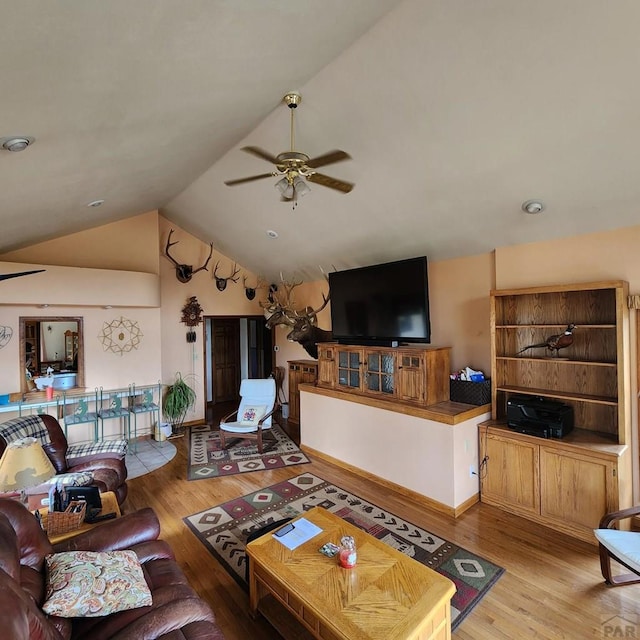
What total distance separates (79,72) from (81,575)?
2343 mm

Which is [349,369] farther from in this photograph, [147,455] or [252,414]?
[147,455]

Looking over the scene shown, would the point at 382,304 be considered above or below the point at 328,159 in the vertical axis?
below

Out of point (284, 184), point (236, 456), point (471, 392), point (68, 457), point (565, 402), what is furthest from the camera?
point (236, 456)

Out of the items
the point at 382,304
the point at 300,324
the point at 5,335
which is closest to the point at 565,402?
the point at 382,304

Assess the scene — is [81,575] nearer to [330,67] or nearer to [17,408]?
[330,67]

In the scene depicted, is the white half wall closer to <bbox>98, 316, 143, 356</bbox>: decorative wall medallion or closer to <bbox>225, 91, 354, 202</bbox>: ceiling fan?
<bbox>225, 91, 354, 202</bbox>: ceiling fan

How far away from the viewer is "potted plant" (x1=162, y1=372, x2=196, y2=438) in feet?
19.7

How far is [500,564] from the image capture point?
271cm

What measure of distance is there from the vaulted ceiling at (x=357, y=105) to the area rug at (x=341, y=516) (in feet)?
9.63

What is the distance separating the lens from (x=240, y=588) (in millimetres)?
2539

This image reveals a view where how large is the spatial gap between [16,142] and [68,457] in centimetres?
302

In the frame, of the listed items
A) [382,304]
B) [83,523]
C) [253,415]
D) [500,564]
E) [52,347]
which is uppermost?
[382,304]

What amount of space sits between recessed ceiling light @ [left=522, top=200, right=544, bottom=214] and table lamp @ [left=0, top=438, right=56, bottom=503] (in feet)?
13.4

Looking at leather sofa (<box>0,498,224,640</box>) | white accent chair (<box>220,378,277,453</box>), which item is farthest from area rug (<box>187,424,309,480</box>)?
leather sofa (<box>0,498,224,640</box>)
